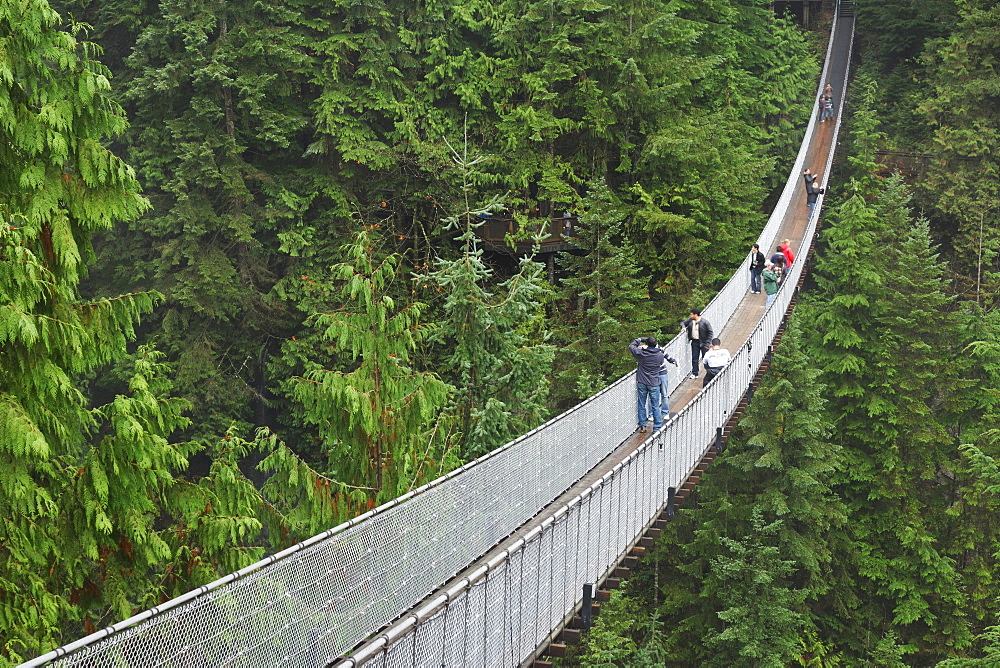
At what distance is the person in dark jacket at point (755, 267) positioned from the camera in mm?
17530

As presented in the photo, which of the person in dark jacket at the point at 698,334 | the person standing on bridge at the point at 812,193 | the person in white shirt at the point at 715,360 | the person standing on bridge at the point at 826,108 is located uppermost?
the person standing on bridge at the point at 826,108

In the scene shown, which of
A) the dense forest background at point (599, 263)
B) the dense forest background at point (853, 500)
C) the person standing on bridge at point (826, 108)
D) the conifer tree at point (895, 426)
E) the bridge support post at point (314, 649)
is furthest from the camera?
the person standing on bridge at point (826, 108)

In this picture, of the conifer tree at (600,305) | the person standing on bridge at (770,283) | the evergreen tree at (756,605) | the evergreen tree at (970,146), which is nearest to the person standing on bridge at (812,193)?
the evergreen tree at (970,146)

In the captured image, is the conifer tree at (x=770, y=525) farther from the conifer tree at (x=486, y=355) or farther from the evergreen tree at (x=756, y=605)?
the conifer tree at (x=486, y=355)

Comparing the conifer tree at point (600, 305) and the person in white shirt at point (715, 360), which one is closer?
the person in white shirt at point (715, 360)

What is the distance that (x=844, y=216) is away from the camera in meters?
22.0

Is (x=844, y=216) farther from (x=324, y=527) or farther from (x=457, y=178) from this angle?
(x=324, y=527)

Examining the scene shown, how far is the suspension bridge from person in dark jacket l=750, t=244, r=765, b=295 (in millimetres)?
6535

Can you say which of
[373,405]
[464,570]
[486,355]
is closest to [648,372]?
[486,355]

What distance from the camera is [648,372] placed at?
33.4 feet

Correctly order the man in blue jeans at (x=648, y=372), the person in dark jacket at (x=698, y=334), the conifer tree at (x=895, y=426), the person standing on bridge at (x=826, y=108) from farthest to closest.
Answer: the person standing on bridge at (x=826, y=108)
the conifer tree at (x=895, y=426)
the person in dark jacket at (x=698, y=334)
the man in blue jeans at (x=648, y=372)

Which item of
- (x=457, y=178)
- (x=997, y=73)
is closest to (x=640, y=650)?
(x=457, y=178)

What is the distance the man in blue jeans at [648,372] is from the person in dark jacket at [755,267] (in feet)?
25.7

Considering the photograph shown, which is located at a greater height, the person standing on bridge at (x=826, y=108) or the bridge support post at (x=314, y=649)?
the person standing on bridge at (x=826, y=108)
